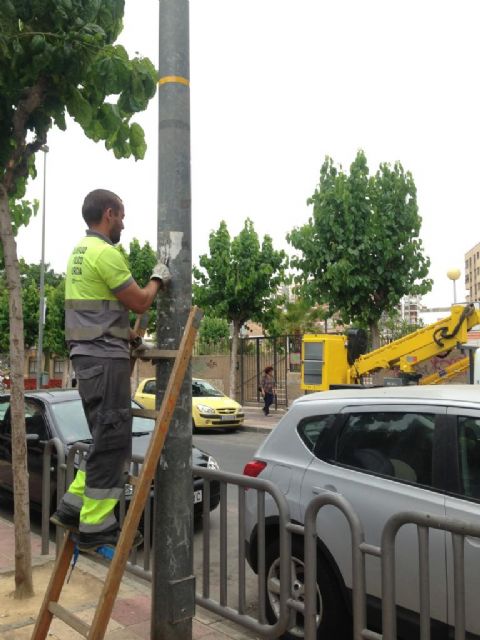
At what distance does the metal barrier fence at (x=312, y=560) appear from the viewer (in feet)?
8.57

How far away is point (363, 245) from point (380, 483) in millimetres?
14550

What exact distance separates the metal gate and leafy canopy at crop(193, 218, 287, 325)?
1.29 meters

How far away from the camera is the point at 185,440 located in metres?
3.35

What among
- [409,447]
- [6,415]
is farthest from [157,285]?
[6,415]

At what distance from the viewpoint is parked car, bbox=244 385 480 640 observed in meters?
3.25

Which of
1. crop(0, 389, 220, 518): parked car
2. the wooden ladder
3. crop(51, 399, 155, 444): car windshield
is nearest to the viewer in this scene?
the wooden ladder

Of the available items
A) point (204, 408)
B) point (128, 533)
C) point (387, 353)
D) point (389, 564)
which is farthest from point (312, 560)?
point (204, 408)

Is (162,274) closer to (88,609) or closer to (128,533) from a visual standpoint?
(128,533)

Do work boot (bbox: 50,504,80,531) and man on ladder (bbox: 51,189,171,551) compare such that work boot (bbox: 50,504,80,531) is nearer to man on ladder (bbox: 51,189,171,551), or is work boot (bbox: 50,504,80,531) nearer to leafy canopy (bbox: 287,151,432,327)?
man on ladder (bbox: 51,189,171,551)

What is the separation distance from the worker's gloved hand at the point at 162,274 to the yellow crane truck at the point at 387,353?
29.2ft

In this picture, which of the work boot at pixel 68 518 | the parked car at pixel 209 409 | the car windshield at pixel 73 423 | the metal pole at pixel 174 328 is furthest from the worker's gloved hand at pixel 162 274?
the parked car at pixel 209 409

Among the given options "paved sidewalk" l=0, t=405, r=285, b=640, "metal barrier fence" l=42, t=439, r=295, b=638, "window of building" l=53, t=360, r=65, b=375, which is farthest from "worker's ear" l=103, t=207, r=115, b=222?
"window of building" l=53, t=360, r=65, b=375

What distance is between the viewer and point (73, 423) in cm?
741

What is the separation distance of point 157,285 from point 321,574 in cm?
200
